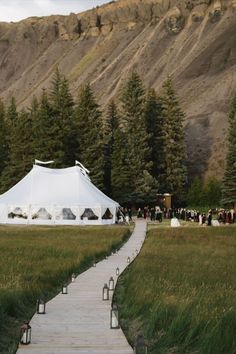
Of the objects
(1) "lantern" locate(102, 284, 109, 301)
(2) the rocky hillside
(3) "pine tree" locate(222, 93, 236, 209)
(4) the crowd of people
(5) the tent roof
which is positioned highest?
(2) the rocky hillside

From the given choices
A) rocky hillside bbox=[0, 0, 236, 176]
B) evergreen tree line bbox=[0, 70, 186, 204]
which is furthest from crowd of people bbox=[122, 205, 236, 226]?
rocky hillside bbox=[0, 0, 236, 176]

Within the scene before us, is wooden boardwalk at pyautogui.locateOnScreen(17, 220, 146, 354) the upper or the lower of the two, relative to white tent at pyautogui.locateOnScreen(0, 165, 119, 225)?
lower

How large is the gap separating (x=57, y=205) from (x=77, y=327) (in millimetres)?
42643

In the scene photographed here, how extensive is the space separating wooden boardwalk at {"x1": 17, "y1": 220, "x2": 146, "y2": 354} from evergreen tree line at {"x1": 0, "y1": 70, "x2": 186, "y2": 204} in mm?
54471

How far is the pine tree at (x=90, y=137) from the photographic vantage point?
233 feet

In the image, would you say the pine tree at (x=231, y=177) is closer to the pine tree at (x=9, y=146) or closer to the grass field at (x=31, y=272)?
the pine tree at (x=9, y=146)

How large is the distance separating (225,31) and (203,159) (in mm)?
57077

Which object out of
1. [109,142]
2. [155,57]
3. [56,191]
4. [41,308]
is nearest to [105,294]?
[41,308]

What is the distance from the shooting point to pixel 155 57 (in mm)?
146875

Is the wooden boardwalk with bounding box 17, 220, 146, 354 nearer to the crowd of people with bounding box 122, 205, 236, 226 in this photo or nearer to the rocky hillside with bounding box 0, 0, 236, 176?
the crowd of people with bounding box 122, 205, 236, 226

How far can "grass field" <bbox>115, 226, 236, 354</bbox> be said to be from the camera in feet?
31.6

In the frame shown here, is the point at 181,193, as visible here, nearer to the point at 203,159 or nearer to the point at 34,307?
the point at 203,159

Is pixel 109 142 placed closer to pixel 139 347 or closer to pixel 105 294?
pixel 105 294

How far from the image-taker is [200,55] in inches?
5103
